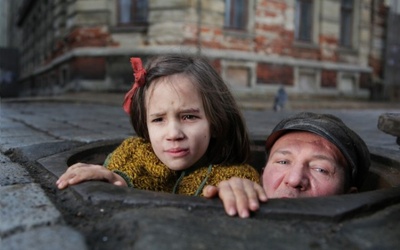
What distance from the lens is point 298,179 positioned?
171cm

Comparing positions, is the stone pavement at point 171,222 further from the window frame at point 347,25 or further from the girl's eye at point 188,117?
the window frame at point 347,25

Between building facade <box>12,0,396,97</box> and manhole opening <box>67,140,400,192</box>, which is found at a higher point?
building facade <box>12,0,396,97</box>

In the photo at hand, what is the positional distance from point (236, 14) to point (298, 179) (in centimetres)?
805

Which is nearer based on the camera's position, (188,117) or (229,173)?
(188,117)

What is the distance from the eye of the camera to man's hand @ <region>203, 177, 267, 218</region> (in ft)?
3.66

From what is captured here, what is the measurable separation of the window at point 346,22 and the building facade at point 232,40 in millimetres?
28

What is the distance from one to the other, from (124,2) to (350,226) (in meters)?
8.87

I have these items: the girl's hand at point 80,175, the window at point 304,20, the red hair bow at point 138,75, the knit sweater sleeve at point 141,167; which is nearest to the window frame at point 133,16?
the window at point 304,20

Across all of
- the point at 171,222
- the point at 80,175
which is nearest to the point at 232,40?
the point at 80,175

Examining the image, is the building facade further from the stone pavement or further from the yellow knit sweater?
the stone pavement

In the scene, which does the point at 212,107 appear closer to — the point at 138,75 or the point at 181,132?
the point at 181,132

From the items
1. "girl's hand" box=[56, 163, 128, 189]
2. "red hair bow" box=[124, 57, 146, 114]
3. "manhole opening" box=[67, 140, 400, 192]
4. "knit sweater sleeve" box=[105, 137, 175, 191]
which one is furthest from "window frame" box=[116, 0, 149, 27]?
"girl's hand" box=[56, 163, 128, 189]

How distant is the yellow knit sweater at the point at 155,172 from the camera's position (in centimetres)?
184

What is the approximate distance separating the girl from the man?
0.16 m
